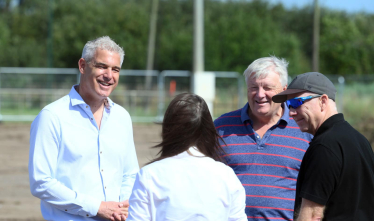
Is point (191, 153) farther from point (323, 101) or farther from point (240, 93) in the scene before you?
point (240, 93)

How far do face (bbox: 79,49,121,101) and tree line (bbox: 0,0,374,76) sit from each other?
3318 centimetres

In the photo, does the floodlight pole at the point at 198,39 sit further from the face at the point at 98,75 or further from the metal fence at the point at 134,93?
the face at the point at 98,75

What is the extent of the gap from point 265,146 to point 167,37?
1565 inches

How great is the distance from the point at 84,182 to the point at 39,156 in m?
0.31

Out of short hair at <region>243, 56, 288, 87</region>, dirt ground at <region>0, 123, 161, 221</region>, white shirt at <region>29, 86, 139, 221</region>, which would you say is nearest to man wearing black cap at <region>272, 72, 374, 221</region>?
dirt ground at <region>0, 123, 161, 221</region>

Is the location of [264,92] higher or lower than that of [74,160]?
higher

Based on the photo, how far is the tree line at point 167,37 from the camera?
124 feet

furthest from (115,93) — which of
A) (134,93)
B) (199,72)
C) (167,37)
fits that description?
(167,37)

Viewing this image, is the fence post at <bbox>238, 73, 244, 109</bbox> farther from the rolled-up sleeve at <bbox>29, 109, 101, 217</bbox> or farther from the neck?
the rolled-up sleeve at <bbox>29, 109, 101, 217</bbox>

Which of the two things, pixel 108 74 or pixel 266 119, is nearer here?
pixel 108 74

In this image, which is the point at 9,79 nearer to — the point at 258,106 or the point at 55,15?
the point at 258,106

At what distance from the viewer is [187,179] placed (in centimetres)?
216

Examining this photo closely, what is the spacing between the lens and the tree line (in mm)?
37750

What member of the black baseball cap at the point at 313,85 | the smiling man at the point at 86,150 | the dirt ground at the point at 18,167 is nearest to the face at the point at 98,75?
the smiling man at the point at 86,150
